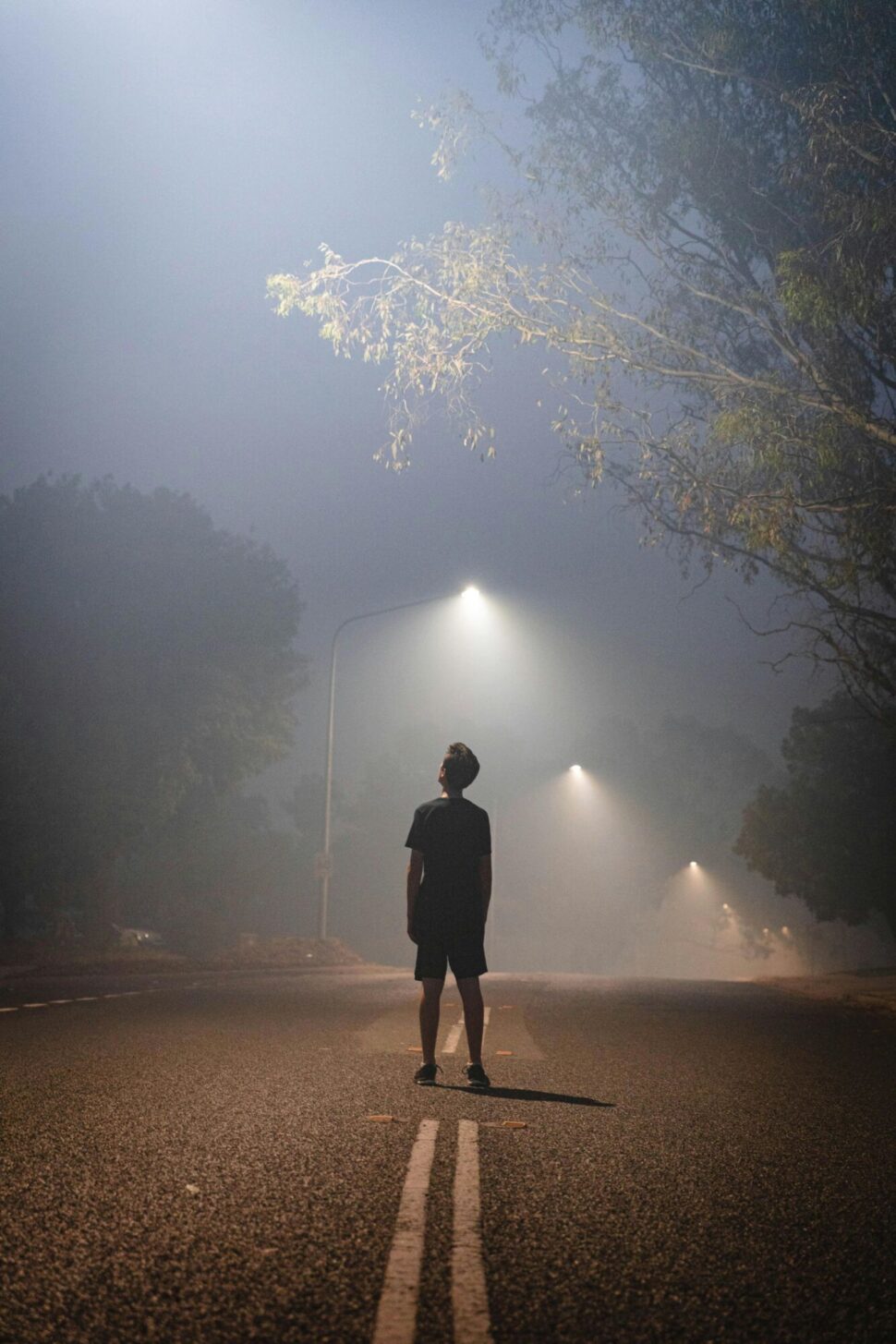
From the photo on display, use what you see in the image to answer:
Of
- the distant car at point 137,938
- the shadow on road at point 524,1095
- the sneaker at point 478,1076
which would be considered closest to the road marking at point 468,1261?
the shadow on road at point 524,1095

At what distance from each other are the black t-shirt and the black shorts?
0.05 metres

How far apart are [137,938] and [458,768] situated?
33.6 metres

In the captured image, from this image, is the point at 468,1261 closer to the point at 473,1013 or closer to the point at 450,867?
the point at 473,1013

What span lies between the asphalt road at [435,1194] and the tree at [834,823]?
29.9m

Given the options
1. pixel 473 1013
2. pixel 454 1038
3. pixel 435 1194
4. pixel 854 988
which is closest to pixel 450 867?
pixel 473 1013

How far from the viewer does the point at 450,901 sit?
318 inches

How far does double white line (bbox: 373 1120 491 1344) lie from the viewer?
3.35 meters

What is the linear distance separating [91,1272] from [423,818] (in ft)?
15.2

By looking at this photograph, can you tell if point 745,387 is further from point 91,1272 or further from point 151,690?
point 151,690

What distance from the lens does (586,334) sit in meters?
18.4

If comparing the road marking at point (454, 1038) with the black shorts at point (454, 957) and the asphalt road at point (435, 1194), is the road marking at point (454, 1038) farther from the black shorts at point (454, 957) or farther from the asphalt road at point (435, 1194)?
the black shorts at point (454, 957)

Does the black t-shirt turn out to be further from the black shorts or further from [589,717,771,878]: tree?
[589,717,771,878]: tree

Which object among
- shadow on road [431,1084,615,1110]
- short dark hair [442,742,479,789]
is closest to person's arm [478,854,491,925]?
short dark hair [442,742,479,789]

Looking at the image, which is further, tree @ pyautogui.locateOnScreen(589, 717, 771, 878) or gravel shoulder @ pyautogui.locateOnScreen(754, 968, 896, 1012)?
tree @ pyautogui.locateOnScreen(589, 717, 771, 878)
